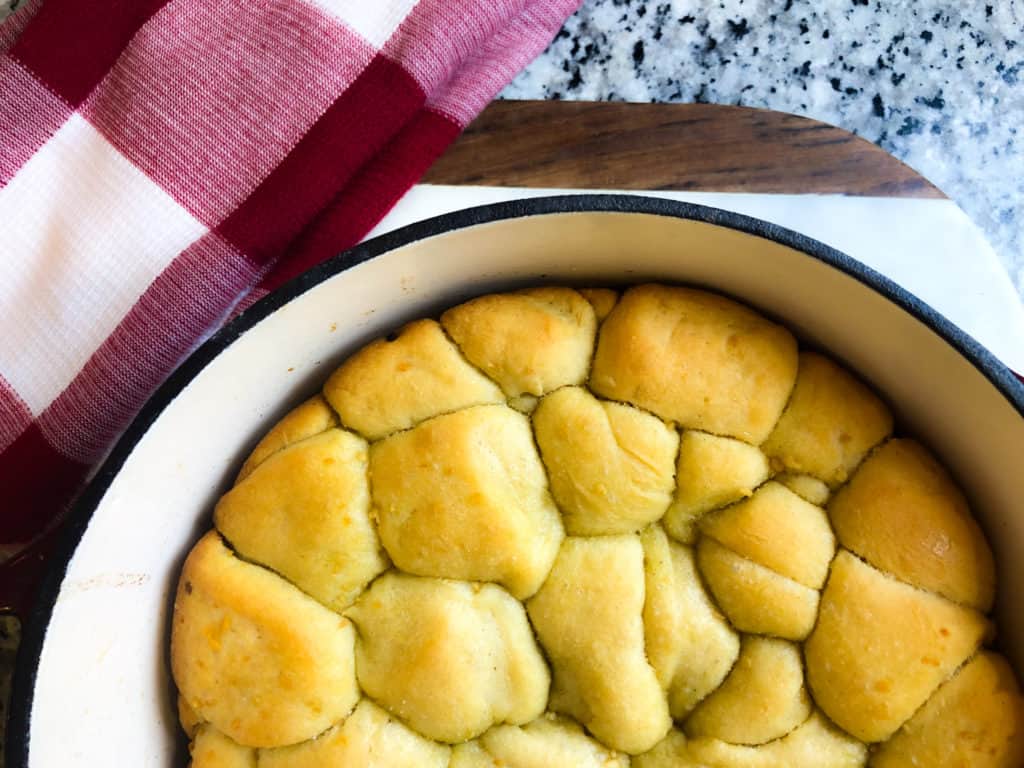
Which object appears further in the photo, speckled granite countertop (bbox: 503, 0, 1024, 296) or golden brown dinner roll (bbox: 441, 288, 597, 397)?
speckled granite countertop (bbox: 503, 0, 1024, 296)

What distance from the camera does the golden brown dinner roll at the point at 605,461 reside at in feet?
2.78

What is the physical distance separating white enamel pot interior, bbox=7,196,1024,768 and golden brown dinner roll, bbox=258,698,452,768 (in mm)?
147

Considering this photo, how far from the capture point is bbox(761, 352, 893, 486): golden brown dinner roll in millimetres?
861

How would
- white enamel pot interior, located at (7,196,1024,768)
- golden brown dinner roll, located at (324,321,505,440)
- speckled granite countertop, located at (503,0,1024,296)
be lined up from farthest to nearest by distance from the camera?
speckled granite countertop, located at (503,0,1024,296), golden brown dinner roll, located at (324,321,505,440), white enamel pot interior, located at (7,196,1024,768)

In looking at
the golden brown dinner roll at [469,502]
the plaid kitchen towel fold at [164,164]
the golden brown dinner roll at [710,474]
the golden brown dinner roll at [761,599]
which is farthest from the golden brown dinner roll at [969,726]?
the plaid kitchen towel fold at [164,164]

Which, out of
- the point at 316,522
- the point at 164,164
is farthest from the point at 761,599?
the point at 164,164

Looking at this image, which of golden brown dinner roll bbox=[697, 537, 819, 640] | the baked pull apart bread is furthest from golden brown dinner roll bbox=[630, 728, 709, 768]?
golden brown dinner roll bbox=[697, 537, 819, 640]

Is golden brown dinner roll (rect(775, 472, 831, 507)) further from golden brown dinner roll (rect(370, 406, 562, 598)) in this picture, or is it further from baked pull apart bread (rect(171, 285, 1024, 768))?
golden brown dinner roll (rect(370, 406, 562, 598))

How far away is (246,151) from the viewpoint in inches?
36.5

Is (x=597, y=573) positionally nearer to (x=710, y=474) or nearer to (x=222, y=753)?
(x=710, y=474)

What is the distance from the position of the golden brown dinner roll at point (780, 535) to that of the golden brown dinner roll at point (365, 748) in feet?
1.00

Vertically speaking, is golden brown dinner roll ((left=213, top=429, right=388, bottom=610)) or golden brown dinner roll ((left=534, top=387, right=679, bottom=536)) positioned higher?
golden brown dinner roll ((left=534, top=387, right=679, bottom=536))

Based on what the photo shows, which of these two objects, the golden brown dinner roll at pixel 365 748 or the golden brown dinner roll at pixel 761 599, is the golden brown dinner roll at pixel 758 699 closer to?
the golden brown dinner roll at pixel 761 599

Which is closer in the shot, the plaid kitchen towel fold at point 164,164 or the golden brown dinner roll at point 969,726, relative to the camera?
the golden brown dinner roll at point 969,726
